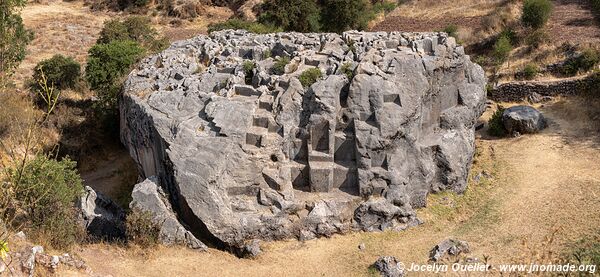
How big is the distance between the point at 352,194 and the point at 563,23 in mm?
26897

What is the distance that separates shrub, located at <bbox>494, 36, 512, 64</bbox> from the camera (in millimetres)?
33406

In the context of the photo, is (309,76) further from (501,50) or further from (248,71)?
(501,50)

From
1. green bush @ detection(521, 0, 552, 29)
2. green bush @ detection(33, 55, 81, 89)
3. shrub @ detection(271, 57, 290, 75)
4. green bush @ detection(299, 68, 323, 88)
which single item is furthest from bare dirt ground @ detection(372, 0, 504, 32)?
green bush @ detection(33, 55, 81, 89)

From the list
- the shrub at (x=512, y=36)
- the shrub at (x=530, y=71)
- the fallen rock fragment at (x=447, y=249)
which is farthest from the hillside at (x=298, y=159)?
the shrub at (x=512, y=36)

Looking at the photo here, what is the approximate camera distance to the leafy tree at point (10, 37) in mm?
23797

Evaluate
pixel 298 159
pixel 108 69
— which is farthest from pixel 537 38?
pixel 108 69

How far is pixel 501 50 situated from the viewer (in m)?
33.4

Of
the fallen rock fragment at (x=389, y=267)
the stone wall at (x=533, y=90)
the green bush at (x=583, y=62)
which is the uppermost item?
the green bush at (x=583, y=62)

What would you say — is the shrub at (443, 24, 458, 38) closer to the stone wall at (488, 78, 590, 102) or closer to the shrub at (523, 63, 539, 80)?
the shrub at (523, 63, 539, 80)

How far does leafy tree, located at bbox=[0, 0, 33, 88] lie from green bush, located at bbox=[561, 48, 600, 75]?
2947cm

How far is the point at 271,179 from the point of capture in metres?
18.5

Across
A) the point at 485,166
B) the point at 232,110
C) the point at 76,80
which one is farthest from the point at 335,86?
the point at 76,80

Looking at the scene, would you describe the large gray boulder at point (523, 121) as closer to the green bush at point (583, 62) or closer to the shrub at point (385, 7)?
the green bush at point (583, 62)

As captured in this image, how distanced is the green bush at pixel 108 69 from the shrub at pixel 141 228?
39.1 feet
